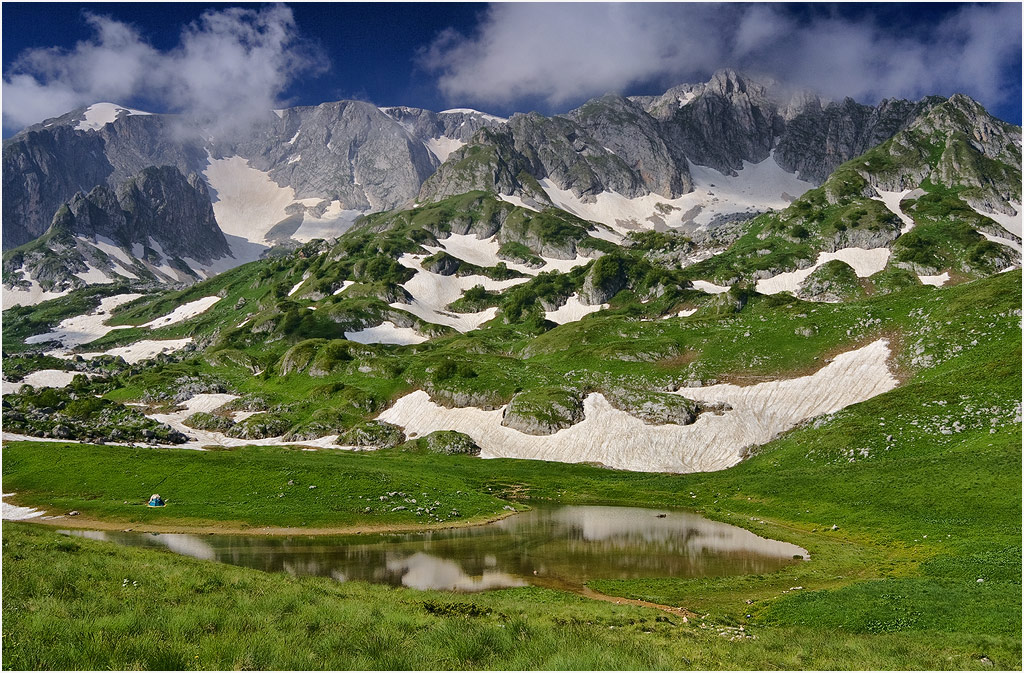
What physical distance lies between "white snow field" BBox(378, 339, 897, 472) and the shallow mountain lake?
1783 inches

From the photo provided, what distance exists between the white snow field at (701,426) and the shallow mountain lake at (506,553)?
1783 inches

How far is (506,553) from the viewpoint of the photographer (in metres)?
45.0

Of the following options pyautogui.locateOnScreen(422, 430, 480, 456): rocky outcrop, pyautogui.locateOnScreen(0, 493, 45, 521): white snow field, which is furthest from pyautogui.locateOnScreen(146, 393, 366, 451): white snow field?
pyautogui.locateOnScreen(0, 493, 45, 521): white snow field

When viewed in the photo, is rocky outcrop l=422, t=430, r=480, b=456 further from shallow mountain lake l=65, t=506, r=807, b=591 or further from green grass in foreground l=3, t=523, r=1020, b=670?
green grass in foreground l=3, t=523, r=1020, b=670

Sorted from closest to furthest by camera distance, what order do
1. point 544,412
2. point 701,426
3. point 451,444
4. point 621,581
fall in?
point 621,581 → point 701,426 → point 451,444 → point 544,412

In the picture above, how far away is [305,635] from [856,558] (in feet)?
149

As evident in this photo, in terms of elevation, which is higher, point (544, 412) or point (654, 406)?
point (654, 406)

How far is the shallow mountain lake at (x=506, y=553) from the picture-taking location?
125 ft

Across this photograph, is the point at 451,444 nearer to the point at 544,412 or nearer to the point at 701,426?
the point at 544,412

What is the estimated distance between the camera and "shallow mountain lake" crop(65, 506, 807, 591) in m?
38.0

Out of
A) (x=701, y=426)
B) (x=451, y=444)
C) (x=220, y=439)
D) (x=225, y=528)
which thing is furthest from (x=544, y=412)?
(x=225, y=528)

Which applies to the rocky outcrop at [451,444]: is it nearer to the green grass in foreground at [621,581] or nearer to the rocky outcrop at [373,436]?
the green grass in foreground at [621,581]

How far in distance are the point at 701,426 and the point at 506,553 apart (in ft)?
240

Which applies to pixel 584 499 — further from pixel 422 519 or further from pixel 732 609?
pixel 732 609
